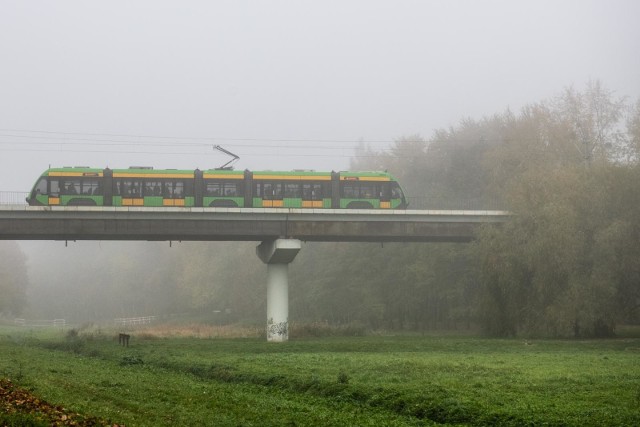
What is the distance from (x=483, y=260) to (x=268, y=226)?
54.9 feet

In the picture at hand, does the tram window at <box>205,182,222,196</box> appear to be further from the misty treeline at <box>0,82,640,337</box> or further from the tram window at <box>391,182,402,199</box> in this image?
the misty treeline at <box>0,82,640,337</box>

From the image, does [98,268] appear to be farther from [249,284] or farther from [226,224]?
[226,224]

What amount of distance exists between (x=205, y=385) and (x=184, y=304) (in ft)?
320

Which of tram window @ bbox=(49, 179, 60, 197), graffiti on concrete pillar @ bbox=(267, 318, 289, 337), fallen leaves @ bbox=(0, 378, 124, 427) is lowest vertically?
Result: graffiti on concrete pillar @ bbox=(267, 318, 289, 337)

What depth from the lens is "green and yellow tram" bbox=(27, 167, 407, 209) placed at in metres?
61.2

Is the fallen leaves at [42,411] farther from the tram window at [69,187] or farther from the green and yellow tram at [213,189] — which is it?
the tram window at [69,187]

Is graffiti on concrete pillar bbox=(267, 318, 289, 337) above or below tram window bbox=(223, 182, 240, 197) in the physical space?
below

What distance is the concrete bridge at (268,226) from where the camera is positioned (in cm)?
5891

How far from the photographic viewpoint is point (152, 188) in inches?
2437

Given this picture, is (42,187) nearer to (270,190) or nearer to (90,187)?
(90,187)

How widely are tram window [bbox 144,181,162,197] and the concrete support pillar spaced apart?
9.59 m

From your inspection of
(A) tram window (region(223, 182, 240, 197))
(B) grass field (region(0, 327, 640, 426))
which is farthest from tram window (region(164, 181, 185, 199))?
(B) grass field (region(0, 327, 640, 426))

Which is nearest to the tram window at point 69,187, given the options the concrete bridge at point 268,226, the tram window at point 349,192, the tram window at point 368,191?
the concrete bridge at point 268,226

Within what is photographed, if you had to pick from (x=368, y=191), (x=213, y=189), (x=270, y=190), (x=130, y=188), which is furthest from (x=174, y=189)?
(x=368, y=191)
